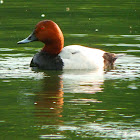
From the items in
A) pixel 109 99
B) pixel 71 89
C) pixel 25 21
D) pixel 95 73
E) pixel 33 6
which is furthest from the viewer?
pixel 33 6

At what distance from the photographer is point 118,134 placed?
7.43 m

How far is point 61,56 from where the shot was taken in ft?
41.8

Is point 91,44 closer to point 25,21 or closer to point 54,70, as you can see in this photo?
point 54,70

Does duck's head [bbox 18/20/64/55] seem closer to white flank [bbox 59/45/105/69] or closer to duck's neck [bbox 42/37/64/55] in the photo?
duck's neck [bbox 42/37/64/55]

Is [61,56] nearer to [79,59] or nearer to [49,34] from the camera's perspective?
[79,59]

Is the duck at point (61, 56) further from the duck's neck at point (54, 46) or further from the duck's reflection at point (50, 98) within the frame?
the duck's reflection at point (50, 98)

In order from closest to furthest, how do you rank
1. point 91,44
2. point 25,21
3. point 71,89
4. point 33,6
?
point 71,89, point 91,44, point 25,21, point 33,6

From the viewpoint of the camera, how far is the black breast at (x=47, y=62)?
41.3 feet

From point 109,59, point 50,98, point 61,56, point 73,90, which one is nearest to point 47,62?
point 61,56

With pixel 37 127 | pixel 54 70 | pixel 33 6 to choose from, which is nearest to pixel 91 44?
pixel 54 70

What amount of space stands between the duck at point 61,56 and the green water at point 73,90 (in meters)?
0.26

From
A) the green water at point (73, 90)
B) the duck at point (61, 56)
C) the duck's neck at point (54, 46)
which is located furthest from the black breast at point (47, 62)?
the green water at point (73, 90)

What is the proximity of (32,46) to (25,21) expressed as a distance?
4785 mm

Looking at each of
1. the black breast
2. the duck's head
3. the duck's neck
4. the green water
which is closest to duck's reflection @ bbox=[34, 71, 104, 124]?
the green water
